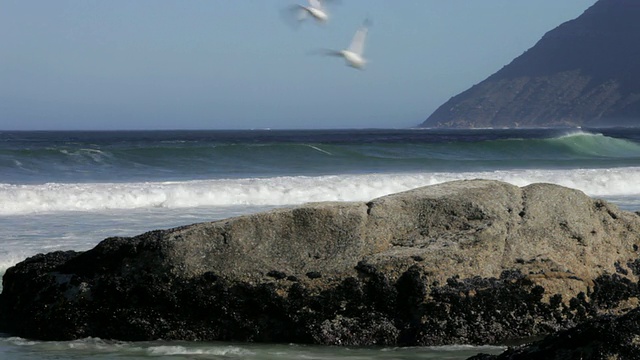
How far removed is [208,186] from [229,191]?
2.43 feet

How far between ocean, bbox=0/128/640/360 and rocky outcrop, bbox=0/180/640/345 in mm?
158

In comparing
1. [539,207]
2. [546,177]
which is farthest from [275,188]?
[539,207]

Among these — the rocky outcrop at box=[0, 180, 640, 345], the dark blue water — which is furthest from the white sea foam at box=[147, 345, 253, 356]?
the dark blue water

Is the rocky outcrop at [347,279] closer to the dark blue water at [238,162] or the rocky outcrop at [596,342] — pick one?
the rocky outcrop at [596,342]

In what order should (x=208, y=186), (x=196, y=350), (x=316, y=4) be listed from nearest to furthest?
(x=196, y=350) → (x=316, y=4) → (x=208, y=186)

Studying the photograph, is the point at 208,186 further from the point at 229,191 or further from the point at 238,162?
the point at 238,162

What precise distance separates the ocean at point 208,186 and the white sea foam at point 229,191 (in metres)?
0.02

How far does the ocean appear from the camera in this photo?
20.3 feet

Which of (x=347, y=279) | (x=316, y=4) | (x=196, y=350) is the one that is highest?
(x=316, y=4)

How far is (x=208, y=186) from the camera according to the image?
19594 millimetres

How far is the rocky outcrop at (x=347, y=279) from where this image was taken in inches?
245

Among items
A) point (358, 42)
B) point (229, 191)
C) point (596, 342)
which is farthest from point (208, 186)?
point (596, 342)

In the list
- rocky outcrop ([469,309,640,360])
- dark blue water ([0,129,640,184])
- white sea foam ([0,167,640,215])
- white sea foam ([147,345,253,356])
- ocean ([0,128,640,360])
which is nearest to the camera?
rocky outcrop ([469,309,640,360])

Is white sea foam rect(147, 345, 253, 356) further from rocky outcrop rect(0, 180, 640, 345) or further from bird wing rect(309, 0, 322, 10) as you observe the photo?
bird wing rect(309, 0, 322, 10)
